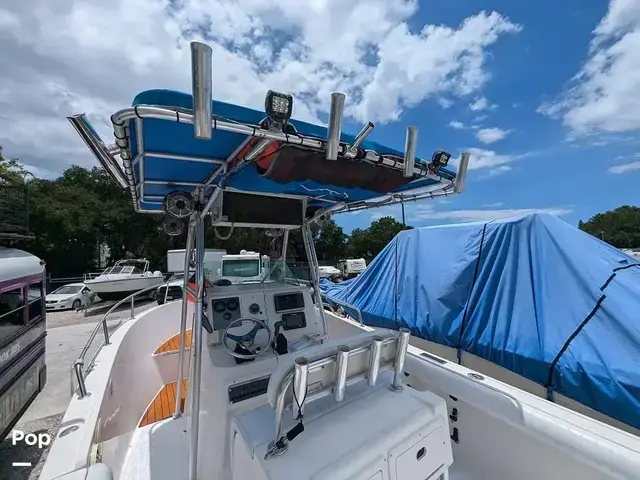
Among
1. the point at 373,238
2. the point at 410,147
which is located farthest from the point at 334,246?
the point at 410,147

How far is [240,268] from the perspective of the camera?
2.91 m

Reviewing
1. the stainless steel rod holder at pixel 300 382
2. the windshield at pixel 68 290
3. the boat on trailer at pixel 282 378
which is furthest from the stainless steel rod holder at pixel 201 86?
the windshield at pixel 68 290

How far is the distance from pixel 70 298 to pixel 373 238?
2704 cm

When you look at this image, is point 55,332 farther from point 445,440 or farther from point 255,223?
point 445,440

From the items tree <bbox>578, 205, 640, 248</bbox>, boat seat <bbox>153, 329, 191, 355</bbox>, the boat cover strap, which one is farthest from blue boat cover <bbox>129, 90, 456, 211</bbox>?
tree <bbox>578, 205, 640, 248</bbox>

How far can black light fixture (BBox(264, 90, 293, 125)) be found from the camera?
1249 mm

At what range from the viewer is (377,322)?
5070 mm

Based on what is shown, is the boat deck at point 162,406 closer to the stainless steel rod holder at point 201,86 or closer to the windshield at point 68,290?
the stainless steel rod holder at point 201,86

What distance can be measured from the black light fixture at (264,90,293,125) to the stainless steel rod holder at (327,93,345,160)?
0.57 ft

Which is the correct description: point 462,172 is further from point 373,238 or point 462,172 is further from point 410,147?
point 373,238

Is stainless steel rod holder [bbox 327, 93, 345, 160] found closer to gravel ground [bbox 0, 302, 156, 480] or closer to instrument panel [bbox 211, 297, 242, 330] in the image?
instrument panel [bbox 211, 297, 242, 330]

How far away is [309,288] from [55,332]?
8.60 meters

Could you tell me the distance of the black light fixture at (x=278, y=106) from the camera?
125 cm

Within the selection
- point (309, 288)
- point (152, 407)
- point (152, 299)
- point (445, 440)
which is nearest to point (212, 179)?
point (309, 288)
